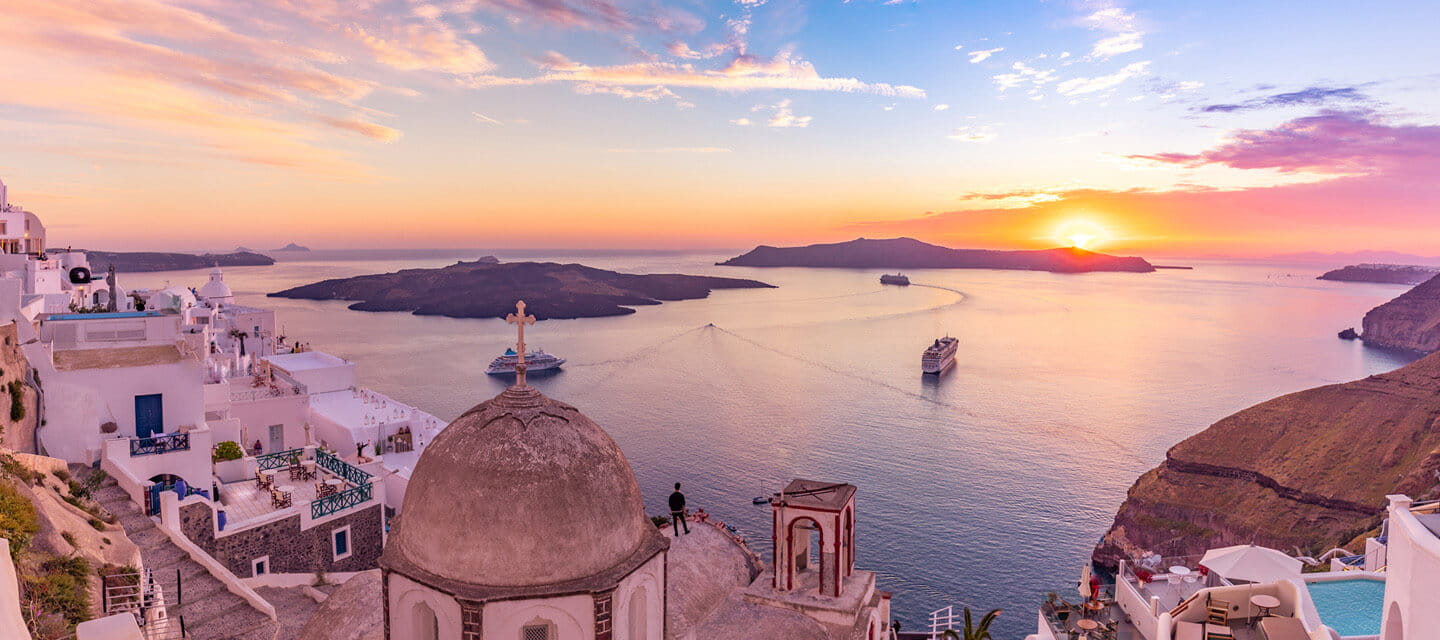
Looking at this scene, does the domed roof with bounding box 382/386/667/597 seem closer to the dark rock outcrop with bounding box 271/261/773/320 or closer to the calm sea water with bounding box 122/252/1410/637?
the calm sea water with bounding box 122/252/1410/637

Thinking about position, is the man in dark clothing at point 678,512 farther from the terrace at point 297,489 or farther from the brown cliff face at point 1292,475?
the brown cliff face at point 1292,475

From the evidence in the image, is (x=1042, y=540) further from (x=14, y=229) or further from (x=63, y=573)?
(x=14, y=229)

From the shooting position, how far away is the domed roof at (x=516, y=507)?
8.16m

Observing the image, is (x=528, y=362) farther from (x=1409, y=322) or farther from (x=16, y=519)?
(x=1409, y=322)

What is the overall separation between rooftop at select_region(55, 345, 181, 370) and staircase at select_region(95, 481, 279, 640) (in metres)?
5.24

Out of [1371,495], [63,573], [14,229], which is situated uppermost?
[14,229]

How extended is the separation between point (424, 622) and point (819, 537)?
937 cm

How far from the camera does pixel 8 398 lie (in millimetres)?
17859

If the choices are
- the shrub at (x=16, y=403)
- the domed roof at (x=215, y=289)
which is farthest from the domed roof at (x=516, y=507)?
the domed roof at (x=215, y=289)

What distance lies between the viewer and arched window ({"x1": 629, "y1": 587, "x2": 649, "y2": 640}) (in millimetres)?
9203

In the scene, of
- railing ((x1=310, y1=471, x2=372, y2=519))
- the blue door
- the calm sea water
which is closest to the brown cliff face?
the calm sea water

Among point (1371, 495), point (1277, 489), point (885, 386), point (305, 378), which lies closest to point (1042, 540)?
point (1277, 489)

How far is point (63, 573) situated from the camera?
1184 cm

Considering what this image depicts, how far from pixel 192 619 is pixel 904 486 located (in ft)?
136
